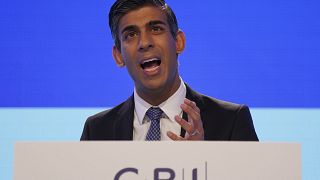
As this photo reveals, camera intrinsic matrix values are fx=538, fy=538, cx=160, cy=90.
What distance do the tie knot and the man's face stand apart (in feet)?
0.19

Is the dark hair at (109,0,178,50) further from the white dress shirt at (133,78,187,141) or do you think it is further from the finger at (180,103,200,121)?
the finger at (180,103,200,121)

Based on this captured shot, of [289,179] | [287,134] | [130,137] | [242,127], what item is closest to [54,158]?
[289,179]

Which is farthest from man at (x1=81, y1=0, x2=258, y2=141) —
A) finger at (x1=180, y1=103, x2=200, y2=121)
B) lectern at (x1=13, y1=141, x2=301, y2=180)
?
lectern at (x1=13, y1=141, x2=301, y2=180)

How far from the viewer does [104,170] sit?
0.88m

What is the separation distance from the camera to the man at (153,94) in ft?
4.85

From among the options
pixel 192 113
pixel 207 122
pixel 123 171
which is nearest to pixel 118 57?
→ pixel 207 122

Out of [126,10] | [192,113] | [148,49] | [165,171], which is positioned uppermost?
[126,10]

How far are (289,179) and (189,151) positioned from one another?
0.54 ft

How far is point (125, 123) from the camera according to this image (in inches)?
58.9

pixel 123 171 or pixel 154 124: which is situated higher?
pixel 154 124

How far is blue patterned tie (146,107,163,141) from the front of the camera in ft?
4.67

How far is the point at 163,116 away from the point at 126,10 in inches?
12.5

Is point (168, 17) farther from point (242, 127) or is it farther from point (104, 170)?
point (104, 170)

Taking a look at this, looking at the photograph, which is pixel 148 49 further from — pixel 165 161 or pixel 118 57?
pixel 165 161
